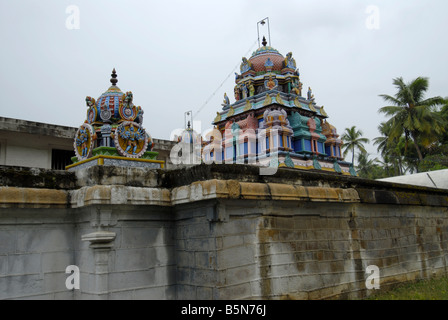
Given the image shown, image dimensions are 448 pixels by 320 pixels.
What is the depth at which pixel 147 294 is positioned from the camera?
5551 mm

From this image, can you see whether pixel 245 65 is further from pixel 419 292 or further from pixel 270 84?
pixel 419 292

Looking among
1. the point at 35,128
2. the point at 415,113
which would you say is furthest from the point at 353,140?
the point at 35,128

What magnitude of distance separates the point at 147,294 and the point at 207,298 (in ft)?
3.13

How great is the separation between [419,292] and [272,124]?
13.1 meters

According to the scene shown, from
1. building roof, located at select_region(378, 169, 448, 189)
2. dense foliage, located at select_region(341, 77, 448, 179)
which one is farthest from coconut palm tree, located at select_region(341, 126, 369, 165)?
building roof, located at select_region(378, 169, 448, 189)

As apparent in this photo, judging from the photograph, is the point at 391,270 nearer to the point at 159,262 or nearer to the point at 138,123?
the point at 159,262

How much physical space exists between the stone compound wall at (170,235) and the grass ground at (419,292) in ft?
2.46

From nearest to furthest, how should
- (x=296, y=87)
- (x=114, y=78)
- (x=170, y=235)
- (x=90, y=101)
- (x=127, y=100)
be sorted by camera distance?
1. (x=170, y=235)
2. (x=127, y=100)
3. (x=90, y=101)
4. (x=114, y=78)
5. (x=296, y=87)

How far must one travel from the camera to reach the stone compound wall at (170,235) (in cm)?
516

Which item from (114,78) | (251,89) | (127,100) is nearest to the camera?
(127,100)

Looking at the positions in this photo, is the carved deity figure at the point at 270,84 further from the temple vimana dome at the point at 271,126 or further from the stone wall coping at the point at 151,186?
the stone wall coping at the point at 151,186

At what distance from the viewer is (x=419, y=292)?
6.99m

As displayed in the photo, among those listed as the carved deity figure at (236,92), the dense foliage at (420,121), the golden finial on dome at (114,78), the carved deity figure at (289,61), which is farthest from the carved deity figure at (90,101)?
the dense foliage at (420,121)
